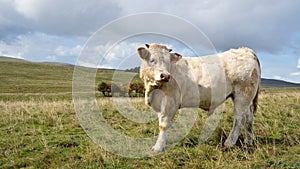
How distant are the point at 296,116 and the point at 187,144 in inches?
233

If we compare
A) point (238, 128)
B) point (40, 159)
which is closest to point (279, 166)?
point (238, 128)

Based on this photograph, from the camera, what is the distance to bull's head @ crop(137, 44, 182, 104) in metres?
5.50

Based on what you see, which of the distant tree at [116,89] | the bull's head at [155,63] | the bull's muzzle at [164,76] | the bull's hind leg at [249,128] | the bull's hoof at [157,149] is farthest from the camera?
the distant tree at [116,89]

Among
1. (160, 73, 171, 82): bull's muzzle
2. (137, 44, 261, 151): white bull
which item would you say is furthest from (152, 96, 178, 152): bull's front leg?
(160, 73, 171, 82): bull's muzzle

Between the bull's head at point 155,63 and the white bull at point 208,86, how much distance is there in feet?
0.08

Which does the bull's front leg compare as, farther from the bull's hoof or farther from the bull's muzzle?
the bull's muzzle

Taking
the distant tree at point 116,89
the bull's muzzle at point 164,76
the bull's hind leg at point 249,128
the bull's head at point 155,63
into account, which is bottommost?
the bull's hind leg at point 249,128

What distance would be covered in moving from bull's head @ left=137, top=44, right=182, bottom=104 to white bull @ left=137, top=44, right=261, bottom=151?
25 millimetres

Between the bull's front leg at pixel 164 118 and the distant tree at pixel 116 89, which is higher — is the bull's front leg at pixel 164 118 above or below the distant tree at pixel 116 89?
below

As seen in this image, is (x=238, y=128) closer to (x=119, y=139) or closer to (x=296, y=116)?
(x=119, y=139)

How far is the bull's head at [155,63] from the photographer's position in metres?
5.50

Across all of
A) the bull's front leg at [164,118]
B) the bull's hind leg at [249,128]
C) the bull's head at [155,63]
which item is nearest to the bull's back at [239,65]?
the bull's hind leg at [249,128]

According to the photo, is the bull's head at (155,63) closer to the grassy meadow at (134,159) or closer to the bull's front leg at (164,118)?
the bull's front leg at (164,118)

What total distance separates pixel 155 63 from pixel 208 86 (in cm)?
170
